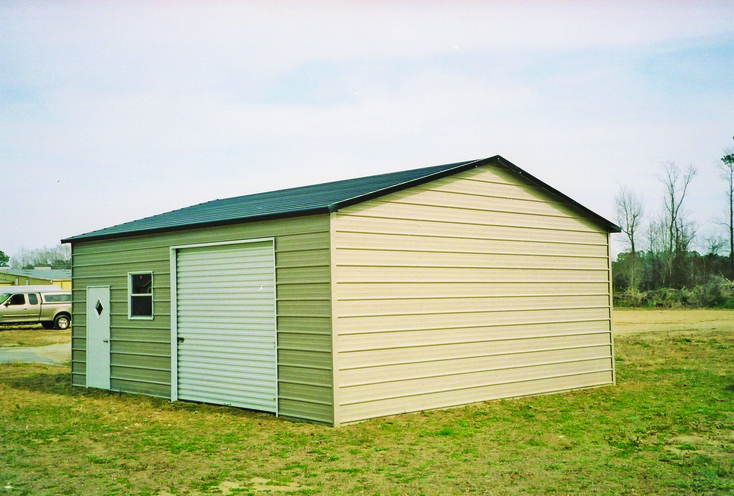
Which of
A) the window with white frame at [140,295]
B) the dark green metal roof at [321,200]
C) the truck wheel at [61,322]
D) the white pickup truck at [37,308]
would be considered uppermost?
the dark green metal roof at [321,200]

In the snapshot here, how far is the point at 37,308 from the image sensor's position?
97.3ft

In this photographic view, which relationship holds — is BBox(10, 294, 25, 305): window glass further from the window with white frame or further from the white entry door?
the window with white frame

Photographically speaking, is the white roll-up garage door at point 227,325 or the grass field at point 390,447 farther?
the white roll-up garage door at point 227,325

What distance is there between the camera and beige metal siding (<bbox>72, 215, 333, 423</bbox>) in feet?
31.0

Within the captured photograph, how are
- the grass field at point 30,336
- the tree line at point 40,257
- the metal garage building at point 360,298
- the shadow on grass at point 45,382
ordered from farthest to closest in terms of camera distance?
1. the tree line at point 40,257
2. the grass field at point 30,336
3. the shadow on grass at point 45,382
4. the metal garage building at point 360,298

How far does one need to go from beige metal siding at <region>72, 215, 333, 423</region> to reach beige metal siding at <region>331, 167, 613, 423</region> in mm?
339

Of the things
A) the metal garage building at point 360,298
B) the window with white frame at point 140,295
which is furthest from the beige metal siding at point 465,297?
the window with white frame at point 140,295

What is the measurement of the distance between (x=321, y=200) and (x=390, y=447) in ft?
12.7

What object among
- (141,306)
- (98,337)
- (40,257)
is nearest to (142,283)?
(141,306)

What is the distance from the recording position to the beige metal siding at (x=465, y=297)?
31.5 feet

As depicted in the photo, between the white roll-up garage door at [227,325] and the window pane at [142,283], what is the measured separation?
87 cm

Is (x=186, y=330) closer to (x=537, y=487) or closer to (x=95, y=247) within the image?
(x=95, y=247)

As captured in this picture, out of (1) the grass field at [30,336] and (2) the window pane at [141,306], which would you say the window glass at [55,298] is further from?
(2) the window pane at [141,306]

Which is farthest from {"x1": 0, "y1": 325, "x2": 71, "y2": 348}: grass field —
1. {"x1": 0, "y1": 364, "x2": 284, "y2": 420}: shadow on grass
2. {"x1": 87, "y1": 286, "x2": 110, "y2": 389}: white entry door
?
{"x1": 87, "y1": 286, "x2": 110, "y2": 389}: white entry door
